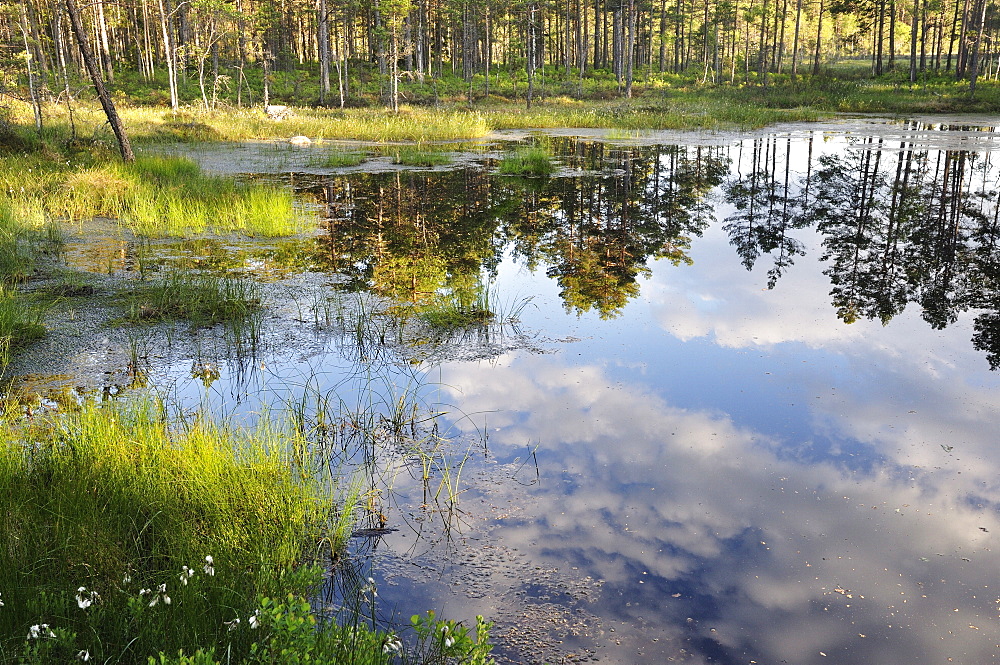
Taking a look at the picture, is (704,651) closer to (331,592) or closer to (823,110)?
(331,592)

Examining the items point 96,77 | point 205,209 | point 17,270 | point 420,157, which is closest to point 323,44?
point 420,157

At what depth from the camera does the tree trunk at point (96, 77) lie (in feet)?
45.6

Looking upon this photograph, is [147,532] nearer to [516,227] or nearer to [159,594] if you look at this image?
[159,594]

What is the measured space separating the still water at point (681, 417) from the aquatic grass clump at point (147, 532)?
1.66ft

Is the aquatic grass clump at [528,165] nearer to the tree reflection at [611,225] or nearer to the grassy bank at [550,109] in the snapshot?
the tree reflection at [611,225]

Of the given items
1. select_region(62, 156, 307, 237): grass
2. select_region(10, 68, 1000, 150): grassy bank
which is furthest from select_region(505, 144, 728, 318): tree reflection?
select_region(10, 68, 1000, 150): grassy bank

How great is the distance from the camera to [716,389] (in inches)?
226

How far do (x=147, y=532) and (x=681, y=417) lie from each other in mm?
3362

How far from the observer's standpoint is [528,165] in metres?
17.6

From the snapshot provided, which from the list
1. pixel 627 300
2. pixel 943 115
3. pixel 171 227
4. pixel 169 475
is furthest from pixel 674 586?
pixel 943 115

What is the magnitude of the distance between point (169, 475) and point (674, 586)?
2.47 m

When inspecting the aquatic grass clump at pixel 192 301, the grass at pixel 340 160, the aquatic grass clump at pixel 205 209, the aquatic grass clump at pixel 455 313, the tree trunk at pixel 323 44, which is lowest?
the aquatic grass clump at pixel 455 313

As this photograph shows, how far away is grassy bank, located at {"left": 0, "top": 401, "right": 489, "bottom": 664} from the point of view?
8.67ft

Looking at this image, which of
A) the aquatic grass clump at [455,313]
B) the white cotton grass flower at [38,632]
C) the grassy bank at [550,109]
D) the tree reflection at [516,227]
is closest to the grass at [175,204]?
the tree reflection at [516,227]
